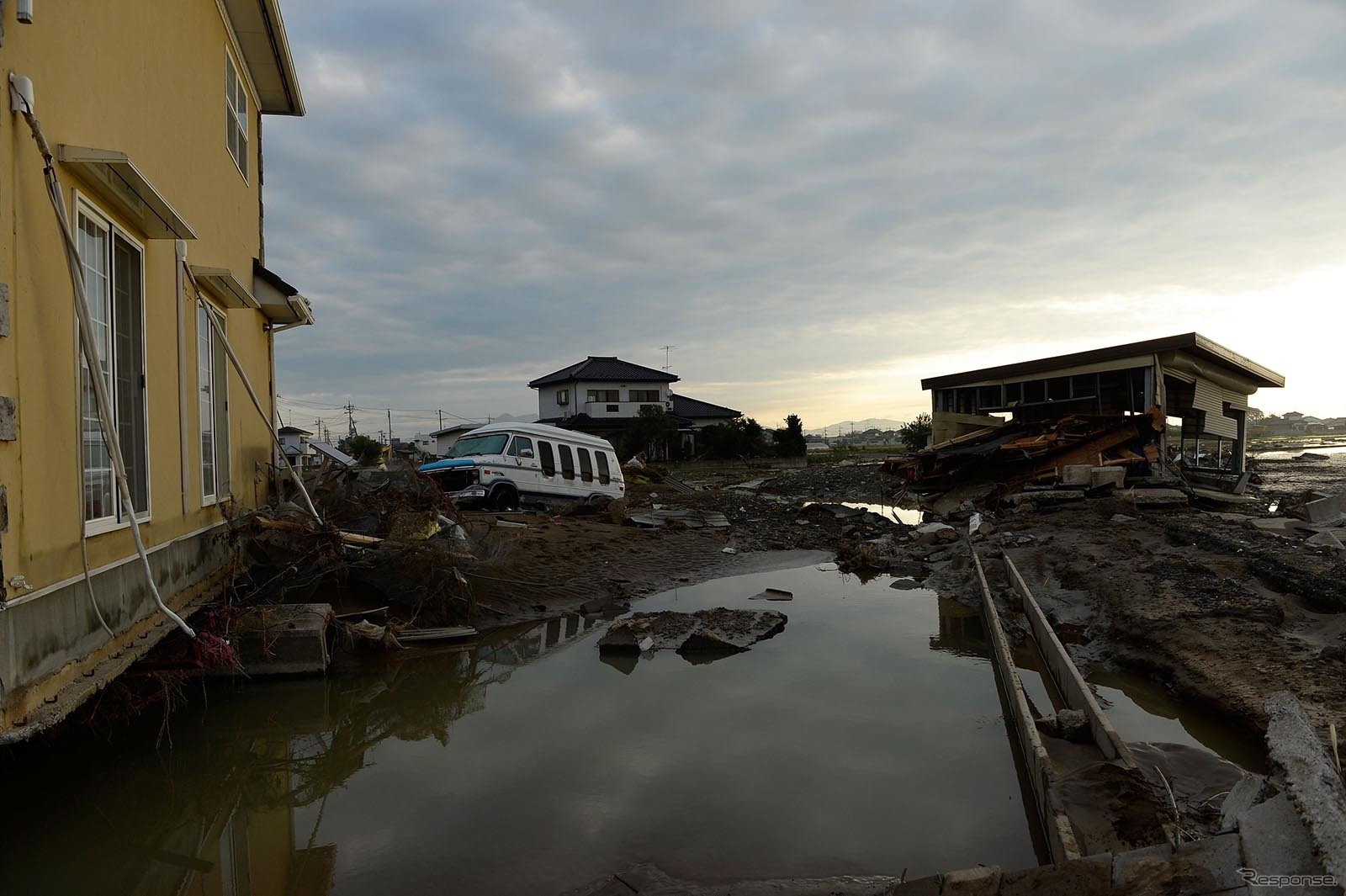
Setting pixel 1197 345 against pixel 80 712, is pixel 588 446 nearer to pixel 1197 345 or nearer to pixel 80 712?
pixel 80 712

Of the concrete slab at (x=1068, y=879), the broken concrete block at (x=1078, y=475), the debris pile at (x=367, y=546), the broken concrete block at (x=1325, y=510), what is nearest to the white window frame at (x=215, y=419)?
the debris pile at (x=367, y=546)

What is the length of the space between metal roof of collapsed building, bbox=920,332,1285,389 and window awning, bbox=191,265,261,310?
18640 mm

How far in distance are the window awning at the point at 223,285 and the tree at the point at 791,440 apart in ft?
122

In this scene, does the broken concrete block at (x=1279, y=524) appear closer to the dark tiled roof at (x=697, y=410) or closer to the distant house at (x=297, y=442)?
the distant house at (x=297, y=442)

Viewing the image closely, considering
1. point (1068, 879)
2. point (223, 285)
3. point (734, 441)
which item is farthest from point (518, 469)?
point (734, 441)

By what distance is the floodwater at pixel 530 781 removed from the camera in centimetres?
398

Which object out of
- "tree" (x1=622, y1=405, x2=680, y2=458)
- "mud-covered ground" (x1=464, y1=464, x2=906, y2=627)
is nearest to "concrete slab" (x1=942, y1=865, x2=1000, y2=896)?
"mud-covered ground" (x1=464, y1=464, x2=906, y2=627)

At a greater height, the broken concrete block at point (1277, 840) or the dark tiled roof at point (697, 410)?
Result: the dark tiled roof at point (697, 410)

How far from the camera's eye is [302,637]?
6871 millimetres

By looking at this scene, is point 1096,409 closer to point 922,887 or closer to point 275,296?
point 275,296

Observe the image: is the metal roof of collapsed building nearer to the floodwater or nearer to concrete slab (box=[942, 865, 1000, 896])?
the floodwater

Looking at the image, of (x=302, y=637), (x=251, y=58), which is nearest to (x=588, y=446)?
(x=251, y=58)

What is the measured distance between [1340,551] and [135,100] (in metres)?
12.4

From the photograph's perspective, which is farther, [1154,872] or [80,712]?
[80,712]
